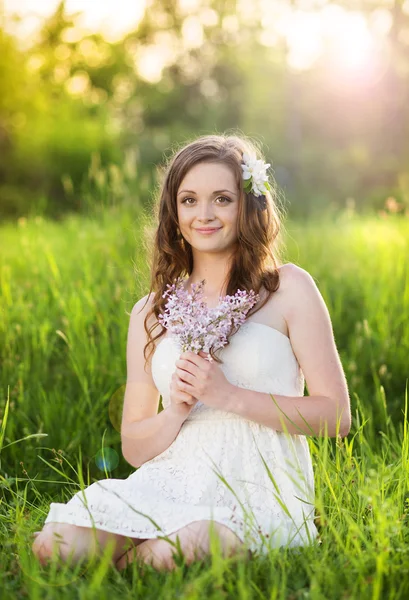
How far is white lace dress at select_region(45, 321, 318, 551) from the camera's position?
2557 mm

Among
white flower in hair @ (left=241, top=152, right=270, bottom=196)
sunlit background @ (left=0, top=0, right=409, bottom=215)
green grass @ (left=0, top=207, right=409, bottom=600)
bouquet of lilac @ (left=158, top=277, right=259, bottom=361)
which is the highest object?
sunlit background @ (left=0, top=0, right=409, bottom=215)

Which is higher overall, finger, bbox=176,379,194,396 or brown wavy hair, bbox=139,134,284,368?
brown wavy hair, bbox=139,134,284,368

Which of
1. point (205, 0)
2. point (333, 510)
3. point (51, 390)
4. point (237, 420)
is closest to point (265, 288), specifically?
point (237, 420)

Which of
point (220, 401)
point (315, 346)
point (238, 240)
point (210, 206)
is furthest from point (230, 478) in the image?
point (210, 206)

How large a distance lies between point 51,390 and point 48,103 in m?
13.7

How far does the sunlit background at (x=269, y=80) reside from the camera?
2555 cm

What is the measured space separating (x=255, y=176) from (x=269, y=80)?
2976 cm

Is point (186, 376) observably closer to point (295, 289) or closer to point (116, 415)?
point (295, 289)

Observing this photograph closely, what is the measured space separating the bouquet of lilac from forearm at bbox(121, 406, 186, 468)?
28 centimetres

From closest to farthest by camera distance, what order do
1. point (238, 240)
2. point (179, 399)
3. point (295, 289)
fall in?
1. point (179, 399)
2. point (295, 289)
3. point (238, 240)

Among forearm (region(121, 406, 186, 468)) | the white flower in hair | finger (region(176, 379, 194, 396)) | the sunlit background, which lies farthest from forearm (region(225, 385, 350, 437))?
the sunlit background

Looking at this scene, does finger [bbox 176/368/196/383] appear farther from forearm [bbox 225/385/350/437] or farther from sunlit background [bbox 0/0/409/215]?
sunlit background [bbox 0/0/409/215]

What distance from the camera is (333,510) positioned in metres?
2.81

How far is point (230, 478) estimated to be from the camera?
2738mm
